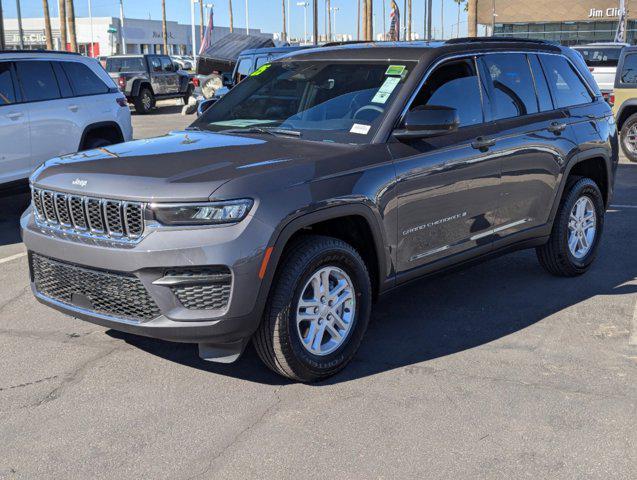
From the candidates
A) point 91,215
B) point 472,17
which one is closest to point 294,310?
point 91,215

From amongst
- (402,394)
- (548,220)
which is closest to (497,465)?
(402,394)

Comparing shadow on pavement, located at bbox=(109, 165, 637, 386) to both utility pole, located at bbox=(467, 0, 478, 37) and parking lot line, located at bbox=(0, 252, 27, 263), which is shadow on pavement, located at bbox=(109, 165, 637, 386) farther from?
utility pole, located at bbox=(467, 0, 478, 37)

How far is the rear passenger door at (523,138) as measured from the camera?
568cm

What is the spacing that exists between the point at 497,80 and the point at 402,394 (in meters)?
2.54

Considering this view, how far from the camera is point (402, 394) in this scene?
4.39 m

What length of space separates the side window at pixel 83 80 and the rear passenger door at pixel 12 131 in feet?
2.91

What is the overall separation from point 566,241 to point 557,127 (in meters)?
0.91

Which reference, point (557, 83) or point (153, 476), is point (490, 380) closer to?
point (153, 476)

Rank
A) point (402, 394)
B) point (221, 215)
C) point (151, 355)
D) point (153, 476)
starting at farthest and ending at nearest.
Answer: point (151, 355) → point (402, 394) → point (221, 215) → point (153, 476)

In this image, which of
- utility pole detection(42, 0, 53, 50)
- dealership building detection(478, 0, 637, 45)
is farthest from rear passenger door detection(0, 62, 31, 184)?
dealership building detection(478, 0, 637, 45)

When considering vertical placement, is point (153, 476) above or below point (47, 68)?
below

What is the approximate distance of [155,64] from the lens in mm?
29266

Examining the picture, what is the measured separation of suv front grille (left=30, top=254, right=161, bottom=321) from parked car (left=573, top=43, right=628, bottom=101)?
51.1 ft

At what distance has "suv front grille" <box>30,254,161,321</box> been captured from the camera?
4.09 m
